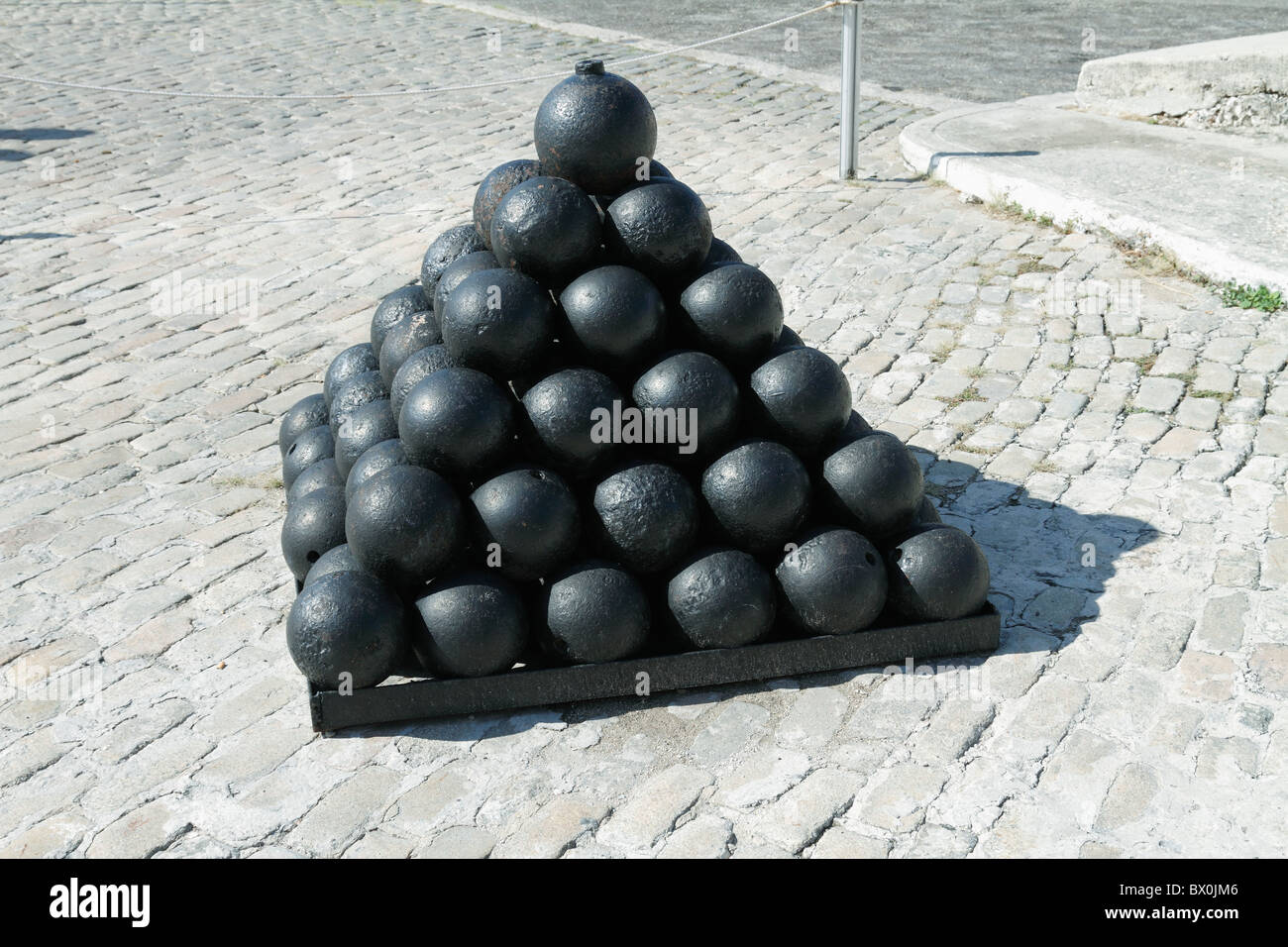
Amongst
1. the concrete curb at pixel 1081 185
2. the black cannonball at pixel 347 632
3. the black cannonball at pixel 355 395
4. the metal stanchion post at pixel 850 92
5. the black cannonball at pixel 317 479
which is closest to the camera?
the black cannonball at pixel 347 632

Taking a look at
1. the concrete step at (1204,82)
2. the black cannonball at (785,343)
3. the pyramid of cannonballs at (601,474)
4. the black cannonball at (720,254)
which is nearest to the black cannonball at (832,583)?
the pyramid of cannonballs at (601,474)

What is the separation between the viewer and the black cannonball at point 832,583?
180 inches

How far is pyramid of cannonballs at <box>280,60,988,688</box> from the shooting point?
445 centimetres

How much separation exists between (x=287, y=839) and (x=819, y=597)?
6.38 feet

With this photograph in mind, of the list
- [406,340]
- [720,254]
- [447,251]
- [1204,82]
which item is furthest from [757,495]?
[1204,82]

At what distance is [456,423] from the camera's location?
4.50 m

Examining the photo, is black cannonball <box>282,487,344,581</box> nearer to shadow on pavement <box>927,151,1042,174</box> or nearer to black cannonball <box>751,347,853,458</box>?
black cannonball <box>751,347,853,458</box>

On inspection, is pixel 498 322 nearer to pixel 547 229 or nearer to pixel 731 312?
pixel 547 229

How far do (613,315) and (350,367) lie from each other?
1.64 m

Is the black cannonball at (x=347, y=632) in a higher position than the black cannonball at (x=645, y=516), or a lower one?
lower

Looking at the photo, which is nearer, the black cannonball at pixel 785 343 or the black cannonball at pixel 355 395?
the black cannonball at pixel 785 343

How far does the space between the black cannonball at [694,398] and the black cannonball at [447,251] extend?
1136mm

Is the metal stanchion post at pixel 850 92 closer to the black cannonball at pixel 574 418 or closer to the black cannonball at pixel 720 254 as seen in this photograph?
the black cannonball at pixel 720 254

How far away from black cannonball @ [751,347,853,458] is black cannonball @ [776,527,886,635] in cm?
40
